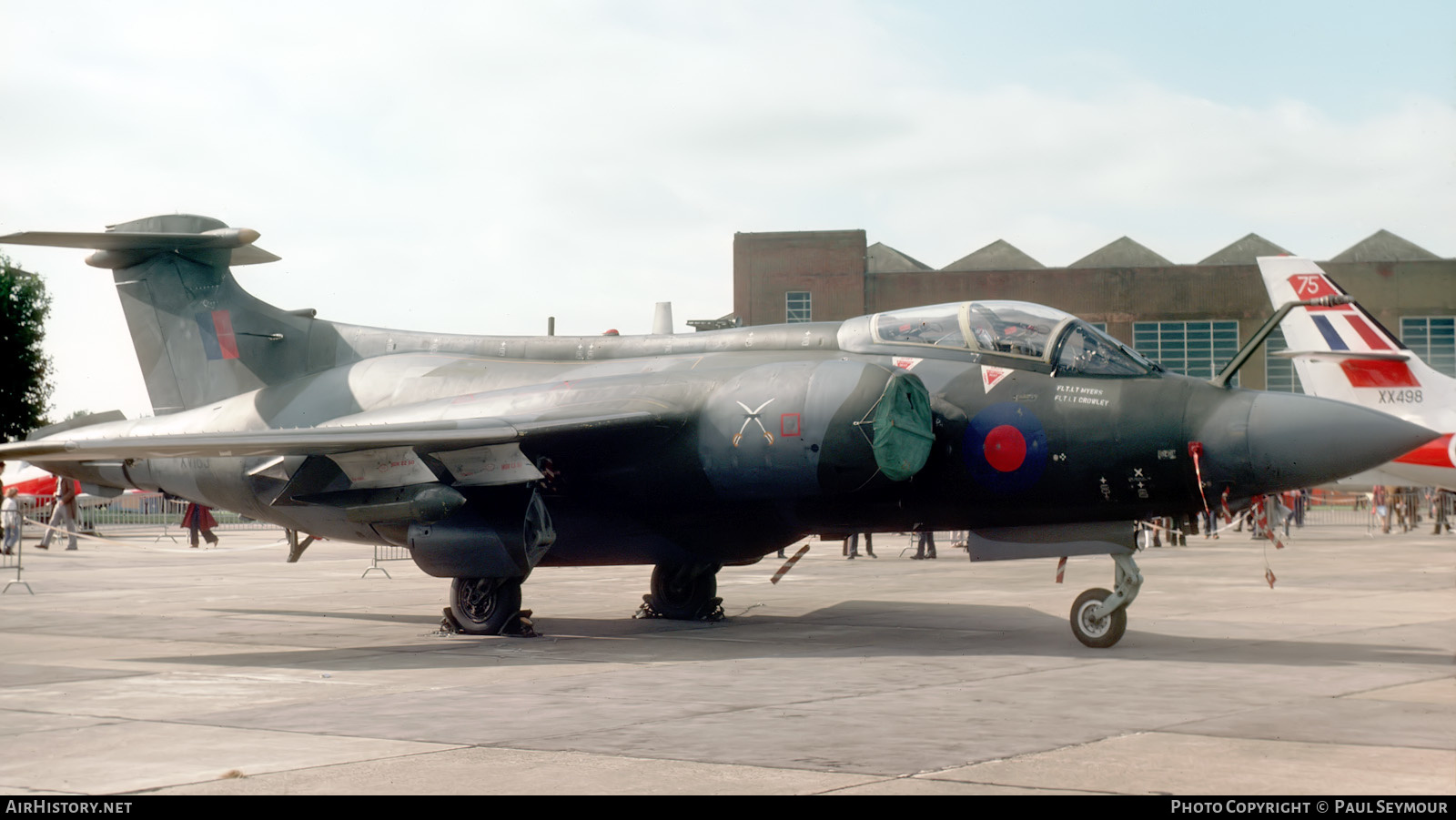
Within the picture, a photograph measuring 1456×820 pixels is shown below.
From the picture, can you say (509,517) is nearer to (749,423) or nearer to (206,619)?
(749,423)

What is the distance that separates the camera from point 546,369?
14586mm

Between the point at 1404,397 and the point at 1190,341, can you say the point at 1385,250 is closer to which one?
the point at 1190,341

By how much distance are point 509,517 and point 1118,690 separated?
6.10 m

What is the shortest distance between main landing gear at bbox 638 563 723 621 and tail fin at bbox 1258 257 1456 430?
15759 mm

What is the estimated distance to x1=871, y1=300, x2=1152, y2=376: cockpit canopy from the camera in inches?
455

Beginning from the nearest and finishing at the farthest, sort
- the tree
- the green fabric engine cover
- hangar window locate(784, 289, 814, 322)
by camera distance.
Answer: the green fabric engine cover, the tree, hangar window locate(784, 289, 814, 322)

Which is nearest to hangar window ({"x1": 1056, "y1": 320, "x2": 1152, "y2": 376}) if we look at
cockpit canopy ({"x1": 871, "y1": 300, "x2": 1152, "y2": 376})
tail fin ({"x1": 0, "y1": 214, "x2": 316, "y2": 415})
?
cockpit canopy ({"x1": 871, "y1": 300, "x2": 1152, "y2": 376})

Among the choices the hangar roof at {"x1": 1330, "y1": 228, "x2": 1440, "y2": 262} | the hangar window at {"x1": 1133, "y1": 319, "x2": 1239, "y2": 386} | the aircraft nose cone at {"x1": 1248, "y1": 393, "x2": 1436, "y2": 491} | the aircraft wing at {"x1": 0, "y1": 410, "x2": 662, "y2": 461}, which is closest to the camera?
the aircraft nose cone at {"x1": 1248, "y1": 393, "x2": 1436, "y2": 491}

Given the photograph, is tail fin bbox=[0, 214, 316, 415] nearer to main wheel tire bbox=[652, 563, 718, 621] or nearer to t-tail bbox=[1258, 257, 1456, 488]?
main wheel tire bbox=[652, 563, 718, 621]

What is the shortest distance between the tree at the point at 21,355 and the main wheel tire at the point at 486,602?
50.8 meters

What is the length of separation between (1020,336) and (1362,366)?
57.2 ft

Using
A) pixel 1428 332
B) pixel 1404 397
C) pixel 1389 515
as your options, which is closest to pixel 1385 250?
pixel 1428 332
